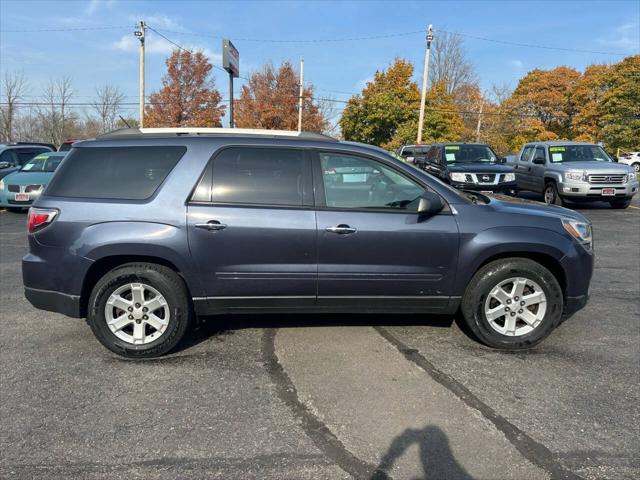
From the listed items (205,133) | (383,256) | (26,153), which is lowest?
(383,256)

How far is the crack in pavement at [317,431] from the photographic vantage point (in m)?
2.63

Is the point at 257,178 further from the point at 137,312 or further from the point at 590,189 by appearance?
the point at 590,189

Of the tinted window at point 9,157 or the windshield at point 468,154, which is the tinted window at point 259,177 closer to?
the windshield at point 468,154

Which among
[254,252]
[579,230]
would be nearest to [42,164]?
[254,252]

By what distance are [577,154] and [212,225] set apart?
512 inches

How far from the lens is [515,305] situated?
Result: 4.21 metres

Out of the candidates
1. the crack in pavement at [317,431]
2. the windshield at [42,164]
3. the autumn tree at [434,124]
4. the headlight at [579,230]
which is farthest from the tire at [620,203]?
Answer: the autumn tree at [434,124]

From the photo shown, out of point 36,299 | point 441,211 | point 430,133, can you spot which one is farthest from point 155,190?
point 430,133

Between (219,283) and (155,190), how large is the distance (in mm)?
917

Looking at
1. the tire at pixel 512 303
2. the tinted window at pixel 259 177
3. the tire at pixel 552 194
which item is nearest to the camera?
Result: the tinted window at pixel 259 177

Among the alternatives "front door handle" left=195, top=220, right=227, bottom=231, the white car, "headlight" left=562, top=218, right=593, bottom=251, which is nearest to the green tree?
the white car

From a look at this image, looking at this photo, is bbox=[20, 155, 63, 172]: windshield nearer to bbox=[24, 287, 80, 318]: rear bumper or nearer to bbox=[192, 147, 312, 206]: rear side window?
bbox=[24, 287, 80, 318]: rear bumper

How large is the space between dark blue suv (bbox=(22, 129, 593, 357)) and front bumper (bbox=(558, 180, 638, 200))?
982 cm

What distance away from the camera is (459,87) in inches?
1973
